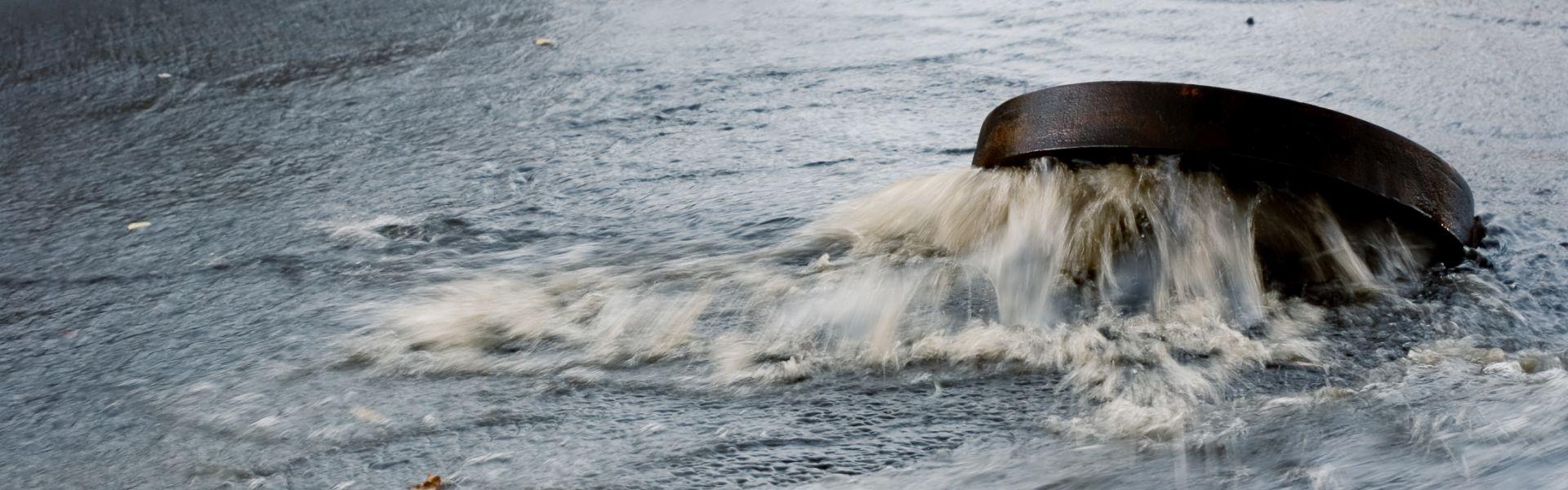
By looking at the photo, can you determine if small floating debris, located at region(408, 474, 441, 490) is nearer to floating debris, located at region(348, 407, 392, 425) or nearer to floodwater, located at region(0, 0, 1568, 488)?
floodwater, located at region(0, 0, 1568, 488)

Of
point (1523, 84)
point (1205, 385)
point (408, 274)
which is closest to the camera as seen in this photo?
point (1205, 385)

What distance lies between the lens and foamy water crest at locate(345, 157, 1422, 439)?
2.53 metres

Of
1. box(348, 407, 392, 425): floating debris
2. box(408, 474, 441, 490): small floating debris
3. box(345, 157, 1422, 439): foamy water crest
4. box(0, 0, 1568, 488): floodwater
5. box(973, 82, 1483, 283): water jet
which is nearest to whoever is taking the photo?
box(408, 474, 441, 490): small floating debris

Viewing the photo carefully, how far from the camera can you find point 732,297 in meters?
2.94

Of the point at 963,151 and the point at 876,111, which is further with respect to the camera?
the point at 876,111

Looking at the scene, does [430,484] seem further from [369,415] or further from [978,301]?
[978,301]

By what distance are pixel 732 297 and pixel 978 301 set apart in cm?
59

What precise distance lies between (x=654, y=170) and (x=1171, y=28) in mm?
2990

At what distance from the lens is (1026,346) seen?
258cm

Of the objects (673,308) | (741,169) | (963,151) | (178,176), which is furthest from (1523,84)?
(178,176)

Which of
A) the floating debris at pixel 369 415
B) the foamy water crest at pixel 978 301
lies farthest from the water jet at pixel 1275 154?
the floating debris at pixel 369 415

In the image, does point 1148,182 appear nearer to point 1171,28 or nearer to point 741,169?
point 741,169

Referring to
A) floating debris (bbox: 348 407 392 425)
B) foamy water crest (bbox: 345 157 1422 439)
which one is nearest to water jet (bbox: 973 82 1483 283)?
foamy water crest (bbox: 345 157 1422 439)

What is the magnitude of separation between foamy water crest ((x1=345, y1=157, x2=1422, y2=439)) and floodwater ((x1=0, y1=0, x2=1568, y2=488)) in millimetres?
11
